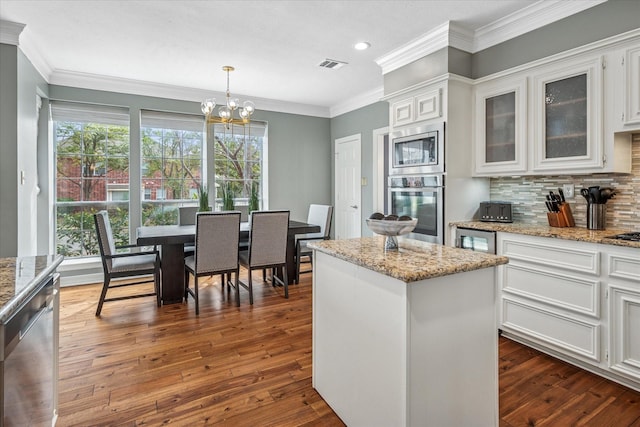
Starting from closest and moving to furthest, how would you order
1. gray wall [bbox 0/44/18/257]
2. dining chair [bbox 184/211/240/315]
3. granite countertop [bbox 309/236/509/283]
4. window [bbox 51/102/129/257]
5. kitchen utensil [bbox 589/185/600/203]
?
granite countertop [bbox 309/236/509/283] → kitchen utensil [bbox 589/185/600/203] → gray wall [bbox 0/44/18/257] → dining chair [bbox 184/211/240/315] → window [bbox 51/102/129/257]

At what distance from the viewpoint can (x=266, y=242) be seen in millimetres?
3682

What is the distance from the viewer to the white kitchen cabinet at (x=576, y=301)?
201 centimetres

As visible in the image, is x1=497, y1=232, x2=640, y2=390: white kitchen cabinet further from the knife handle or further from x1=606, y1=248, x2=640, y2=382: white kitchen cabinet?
the knife handle

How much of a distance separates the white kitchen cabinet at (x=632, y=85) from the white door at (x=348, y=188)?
3.43 m

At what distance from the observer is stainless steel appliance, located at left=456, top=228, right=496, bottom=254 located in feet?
8.99

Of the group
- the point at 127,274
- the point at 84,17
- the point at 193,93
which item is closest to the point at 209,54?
the point at 84,17

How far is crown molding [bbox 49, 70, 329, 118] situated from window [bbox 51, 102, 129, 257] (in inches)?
10.0

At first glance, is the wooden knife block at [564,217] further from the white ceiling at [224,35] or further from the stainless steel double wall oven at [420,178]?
the white ceiling at [224,35]

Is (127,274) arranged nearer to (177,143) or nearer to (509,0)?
(177,143)

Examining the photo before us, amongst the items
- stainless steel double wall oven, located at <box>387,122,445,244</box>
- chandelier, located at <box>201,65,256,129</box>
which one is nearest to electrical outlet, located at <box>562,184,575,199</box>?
stainless steel double wall oven, located at <box>387,122,445,244</box>

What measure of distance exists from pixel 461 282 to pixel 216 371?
1689 mm

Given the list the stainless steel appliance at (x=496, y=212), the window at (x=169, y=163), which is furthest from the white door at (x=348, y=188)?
the stainless steel appliance at (x=496, y=212)

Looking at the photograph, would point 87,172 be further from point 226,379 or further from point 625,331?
point 625,331

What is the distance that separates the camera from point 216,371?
227 cm
